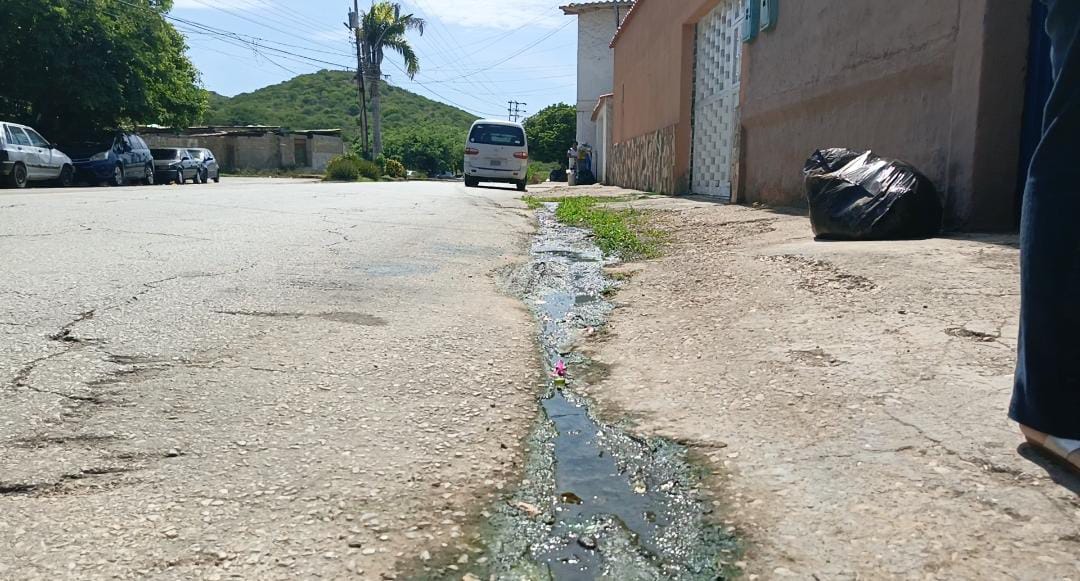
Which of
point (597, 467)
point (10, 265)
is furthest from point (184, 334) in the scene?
point (10, 265)

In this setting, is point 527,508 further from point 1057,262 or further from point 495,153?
point 495,153

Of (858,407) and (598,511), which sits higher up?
(858,407)

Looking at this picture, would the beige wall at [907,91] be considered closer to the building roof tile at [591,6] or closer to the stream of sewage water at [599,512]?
the stream of sewage water at [599,512]

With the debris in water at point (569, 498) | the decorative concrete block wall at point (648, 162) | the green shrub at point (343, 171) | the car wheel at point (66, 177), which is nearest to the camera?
the debris in water at point (569, 498)

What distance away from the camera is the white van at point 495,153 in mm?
17953

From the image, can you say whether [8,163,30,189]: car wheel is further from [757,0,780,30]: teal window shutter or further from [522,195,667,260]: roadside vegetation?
[757,0,780,30]: teal window shutter

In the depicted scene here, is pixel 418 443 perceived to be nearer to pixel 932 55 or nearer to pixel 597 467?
pixel 597 467

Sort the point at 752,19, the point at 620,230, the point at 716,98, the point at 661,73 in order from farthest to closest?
1. the point at 661,73
2. the point at 716,98
3. the point at 752,19
4. the point at 620,230

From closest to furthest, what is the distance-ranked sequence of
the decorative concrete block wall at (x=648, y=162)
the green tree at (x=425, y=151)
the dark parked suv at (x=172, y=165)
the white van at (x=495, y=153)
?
1. the decorative concrete block wall at (x=648, y=162)
2. the white van at (x=495, y=153)
3. the dark parked suv at (x=172, y=165)
4. the green tree at (x=425, y=151)

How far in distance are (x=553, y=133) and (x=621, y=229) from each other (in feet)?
167

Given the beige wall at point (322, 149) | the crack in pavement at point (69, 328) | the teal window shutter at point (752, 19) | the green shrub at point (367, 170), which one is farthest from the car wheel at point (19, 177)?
the beige wall at point (322, 149)

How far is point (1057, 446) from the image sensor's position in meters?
1.53

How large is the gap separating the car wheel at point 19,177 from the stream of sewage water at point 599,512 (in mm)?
15896

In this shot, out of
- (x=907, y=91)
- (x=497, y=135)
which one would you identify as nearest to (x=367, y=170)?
(x=497, y=135)
